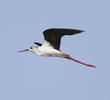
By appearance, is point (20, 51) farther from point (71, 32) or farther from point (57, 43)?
point (71, 32)

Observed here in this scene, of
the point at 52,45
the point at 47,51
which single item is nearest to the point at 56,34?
the point at 52,45

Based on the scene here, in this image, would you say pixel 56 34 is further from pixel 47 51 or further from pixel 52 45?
pixel 47 51

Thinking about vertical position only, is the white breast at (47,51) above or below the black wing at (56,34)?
below

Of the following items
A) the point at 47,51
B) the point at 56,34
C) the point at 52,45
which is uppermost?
the point at 56,34

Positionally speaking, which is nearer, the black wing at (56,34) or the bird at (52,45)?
the black wing at (56,34)

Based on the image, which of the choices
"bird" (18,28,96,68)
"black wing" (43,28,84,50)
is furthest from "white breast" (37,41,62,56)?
"black wing" (43,28,84,50)

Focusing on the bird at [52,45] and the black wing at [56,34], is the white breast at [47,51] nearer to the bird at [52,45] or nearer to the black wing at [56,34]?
the bird at [52,45]

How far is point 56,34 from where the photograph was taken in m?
13.8

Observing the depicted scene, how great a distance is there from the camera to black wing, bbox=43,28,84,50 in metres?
13.2

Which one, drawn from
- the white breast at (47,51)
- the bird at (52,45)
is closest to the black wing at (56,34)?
the bird at (52,45)

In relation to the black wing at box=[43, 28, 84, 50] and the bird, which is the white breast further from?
the black wing at box=[43, 28, 84, 50]

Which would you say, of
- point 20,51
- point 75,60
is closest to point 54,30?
point 75,60

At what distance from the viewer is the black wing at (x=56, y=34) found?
43.4ft

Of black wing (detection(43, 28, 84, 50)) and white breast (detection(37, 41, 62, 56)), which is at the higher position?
black wing (detection(43, 28, 84, 50))
